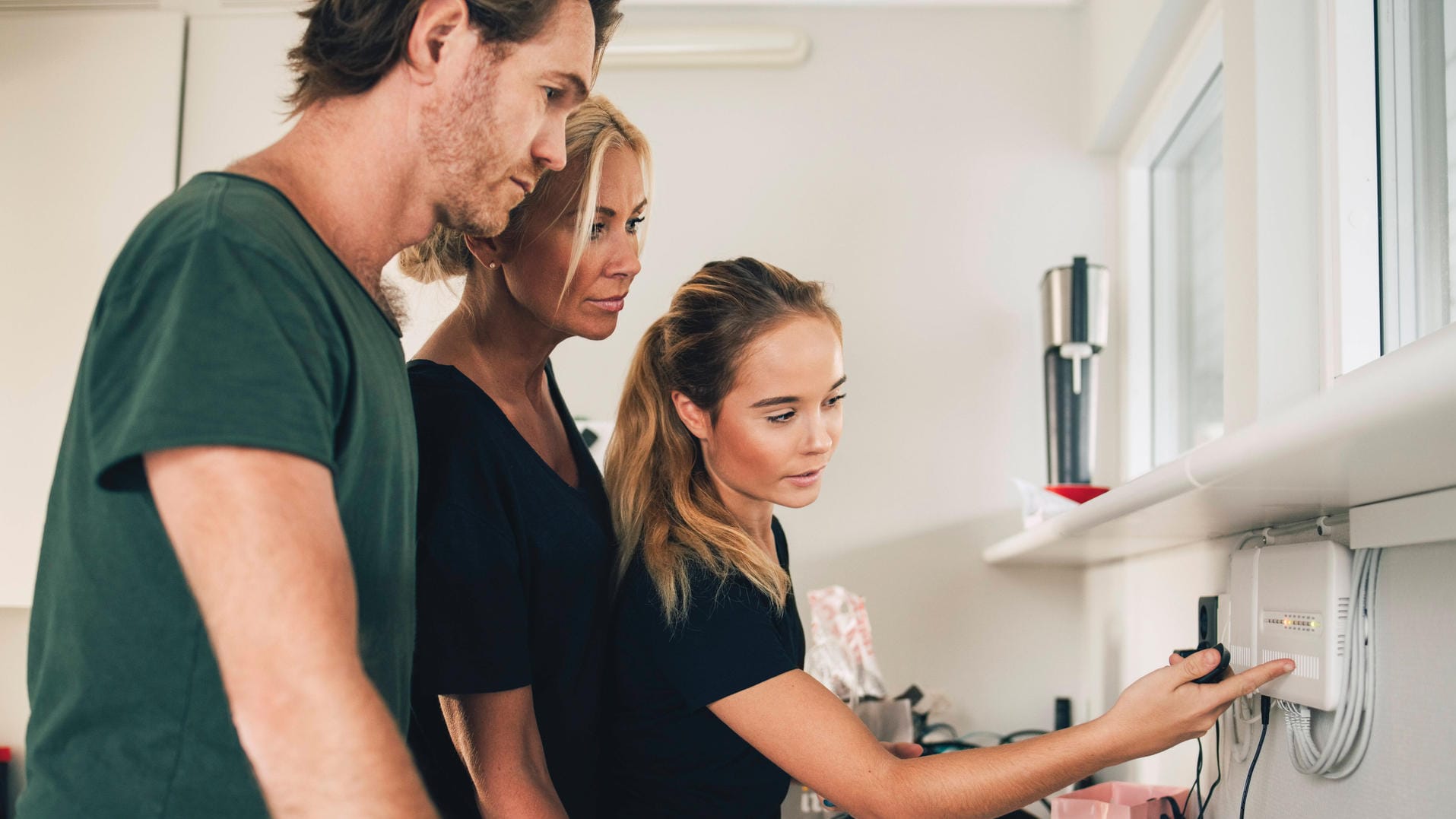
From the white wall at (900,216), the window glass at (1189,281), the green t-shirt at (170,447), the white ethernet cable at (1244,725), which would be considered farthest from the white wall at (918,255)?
the green t-shirt at (170,447)

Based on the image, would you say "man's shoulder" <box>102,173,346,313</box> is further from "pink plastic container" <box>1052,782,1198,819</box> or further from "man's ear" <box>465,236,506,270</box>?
"pink plastic container" <box>1052,782,1198,819</box>

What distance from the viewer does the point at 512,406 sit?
50.9 inches

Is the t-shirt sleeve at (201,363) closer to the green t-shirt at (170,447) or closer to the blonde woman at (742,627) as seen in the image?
the green t-shirt at (170,447)

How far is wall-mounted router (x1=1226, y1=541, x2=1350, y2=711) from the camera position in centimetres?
107

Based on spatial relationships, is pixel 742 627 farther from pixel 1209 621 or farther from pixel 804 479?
pixel 1209 621

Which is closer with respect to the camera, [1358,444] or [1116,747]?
[1358,444]

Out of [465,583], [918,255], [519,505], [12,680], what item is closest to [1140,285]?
[918,255]

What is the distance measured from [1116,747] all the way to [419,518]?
2.32ft

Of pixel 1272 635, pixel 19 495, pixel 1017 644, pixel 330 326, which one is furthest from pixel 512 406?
pixel 19 495

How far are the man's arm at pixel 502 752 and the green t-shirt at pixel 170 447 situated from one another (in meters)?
0.37

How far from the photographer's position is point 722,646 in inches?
47.7

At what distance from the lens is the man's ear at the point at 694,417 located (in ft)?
4.74

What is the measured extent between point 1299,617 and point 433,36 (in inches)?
38.3

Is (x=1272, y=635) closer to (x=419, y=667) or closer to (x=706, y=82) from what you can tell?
(x=419, y=667)
